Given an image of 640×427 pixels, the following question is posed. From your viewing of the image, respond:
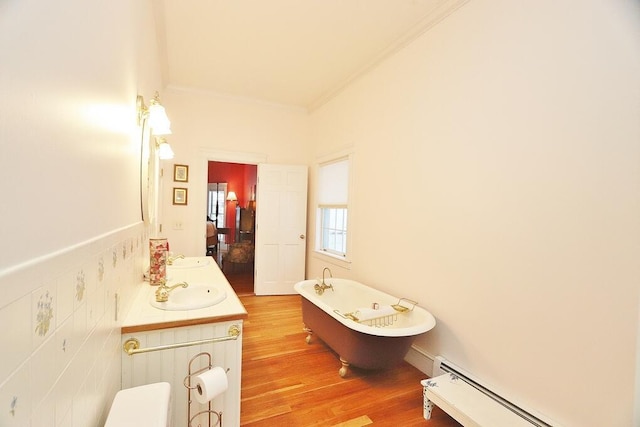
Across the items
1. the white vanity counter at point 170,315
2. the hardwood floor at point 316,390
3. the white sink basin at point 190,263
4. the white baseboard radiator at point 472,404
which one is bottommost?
the hardwood floor at point 316,390

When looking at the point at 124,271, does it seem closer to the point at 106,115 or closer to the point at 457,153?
the point at 106,115

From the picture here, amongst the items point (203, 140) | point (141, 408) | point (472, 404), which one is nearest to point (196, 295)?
point (141, 408)

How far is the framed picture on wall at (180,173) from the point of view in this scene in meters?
3.86

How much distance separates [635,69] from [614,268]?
3.07 ft

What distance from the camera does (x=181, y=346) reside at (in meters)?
1.35

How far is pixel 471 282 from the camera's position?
6.53ft

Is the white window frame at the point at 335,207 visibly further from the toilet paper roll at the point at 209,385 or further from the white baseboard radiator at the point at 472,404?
the toilet paper roll at the point at 209,385

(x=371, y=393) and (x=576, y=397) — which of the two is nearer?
(x=576, y=397)

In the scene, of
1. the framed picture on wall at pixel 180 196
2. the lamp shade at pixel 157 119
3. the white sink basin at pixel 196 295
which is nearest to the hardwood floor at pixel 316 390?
the white sink basin at pixel 196 295

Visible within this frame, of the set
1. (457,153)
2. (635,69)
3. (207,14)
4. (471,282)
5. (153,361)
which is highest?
(207,14)

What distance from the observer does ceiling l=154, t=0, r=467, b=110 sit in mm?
2295

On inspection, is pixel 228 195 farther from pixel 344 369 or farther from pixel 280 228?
pixel 344 369

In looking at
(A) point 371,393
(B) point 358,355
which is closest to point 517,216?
(B) point 358,355

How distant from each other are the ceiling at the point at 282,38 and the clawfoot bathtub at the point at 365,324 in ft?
7.85
